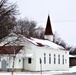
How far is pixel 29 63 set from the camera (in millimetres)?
64062

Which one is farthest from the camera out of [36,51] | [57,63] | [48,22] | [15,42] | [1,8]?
[48,22]

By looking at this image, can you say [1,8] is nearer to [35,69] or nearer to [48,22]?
[35,69]

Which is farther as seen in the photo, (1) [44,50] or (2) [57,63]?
(2) [57,63]

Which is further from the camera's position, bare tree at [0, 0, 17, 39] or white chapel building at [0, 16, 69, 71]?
white chapel building at [0, 16, 69, 71]

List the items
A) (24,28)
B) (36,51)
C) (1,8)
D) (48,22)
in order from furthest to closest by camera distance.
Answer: (24,28) < (48,22) < (36,51) < (1,8)

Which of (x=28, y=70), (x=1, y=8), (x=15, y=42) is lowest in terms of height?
(x=28, y=70)

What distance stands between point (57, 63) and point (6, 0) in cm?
3245

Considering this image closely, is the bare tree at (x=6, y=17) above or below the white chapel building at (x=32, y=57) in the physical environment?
above

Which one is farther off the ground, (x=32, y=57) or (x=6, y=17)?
(x=6, y=17)

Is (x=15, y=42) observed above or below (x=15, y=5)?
below

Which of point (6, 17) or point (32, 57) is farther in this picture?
point (32, 57)

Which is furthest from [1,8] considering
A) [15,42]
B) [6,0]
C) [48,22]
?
[48,22]

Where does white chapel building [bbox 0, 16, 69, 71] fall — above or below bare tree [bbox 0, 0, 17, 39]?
below

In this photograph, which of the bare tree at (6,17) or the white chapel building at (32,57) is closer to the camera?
the bare tree at (6,17)
